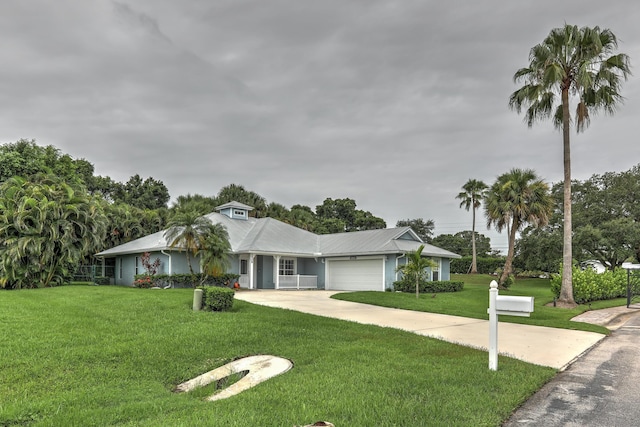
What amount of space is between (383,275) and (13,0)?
19.2m

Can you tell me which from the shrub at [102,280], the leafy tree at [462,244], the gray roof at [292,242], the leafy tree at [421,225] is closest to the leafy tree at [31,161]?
the shrub at [102,280]

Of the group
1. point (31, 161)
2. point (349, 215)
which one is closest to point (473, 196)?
point (349, 215)

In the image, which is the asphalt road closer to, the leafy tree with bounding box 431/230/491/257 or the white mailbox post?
the white mailbox post

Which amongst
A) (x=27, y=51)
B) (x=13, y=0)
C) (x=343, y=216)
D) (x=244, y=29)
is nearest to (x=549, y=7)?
(x=244, y=29)

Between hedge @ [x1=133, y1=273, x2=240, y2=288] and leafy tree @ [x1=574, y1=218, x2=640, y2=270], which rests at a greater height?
leafy tree @ [x1=574, y1=218, x2=640, y2=270]

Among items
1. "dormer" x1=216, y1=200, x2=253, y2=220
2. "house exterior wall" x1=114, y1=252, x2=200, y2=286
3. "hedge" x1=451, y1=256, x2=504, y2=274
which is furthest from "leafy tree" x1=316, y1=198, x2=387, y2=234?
"house exterior wall" x1=114, y1=252, x2=200, y2=286

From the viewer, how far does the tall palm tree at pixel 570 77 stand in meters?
15.2

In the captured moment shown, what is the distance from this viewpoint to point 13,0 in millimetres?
11086

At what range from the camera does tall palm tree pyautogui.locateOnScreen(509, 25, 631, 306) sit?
15.2 meters

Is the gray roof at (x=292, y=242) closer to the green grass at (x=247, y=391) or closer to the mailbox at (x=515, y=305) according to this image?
the green grass at (x=247, y=391)

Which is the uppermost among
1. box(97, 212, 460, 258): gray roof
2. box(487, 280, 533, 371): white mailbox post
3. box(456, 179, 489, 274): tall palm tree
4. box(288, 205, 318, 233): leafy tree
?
box(456, 179, 489, 274): tall palm tree

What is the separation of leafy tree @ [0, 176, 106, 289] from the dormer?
9.07 m

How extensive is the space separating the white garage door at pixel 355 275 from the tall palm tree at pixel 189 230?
9.05 metres

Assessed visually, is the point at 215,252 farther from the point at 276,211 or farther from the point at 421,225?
the point at 421,225
